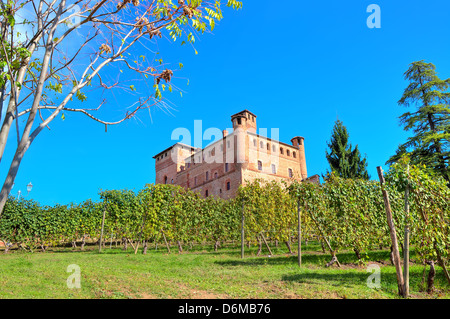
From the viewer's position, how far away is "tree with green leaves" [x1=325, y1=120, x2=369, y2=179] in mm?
25141

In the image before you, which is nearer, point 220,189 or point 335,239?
point 335,239

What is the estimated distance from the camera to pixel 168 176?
4969 cm

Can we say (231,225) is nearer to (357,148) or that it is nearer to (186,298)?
(186,298)

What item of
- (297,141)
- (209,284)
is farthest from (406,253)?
(297,141)

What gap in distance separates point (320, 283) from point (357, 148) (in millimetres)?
22304

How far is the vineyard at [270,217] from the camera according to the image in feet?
19.6

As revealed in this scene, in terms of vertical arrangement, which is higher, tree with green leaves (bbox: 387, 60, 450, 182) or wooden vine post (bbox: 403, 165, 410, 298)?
tree with green leaves (bbox: 387, 60, 450, 182)

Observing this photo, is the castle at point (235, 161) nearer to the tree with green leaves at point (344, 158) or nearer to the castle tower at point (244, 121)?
the castle tower at point (244, 121)

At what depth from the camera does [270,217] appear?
1325 centimetres

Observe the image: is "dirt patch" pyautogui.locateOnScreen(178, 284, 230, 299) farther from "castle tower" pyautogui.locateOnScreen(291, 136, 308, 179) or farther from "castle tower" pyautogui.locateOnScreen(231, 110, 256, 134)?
"castle tower" pyautogui.locateOnScreen(291, 136, 308, 179)

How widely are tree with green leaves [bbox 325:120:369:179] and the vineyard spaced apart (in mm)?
11126
